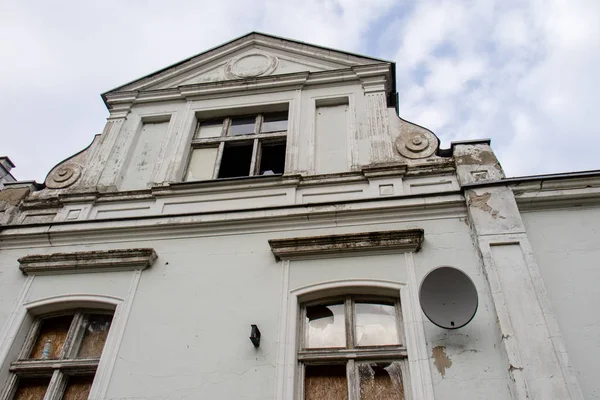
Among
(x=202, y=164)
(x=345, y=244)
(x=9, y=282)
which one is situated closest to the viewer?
(x=345, y=244)

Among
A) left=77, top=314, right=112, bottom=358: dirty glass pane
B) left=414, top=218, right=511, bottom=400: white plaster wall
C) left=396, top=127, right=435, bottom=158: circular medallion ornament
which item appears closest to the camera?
left=414, top=218, right=511, bottom=400: white plaster wall

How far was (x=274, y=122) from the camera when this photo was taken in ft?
27.1

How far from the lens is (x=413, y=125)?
7262mm

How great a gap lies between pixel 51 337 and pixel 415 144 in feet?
17.7

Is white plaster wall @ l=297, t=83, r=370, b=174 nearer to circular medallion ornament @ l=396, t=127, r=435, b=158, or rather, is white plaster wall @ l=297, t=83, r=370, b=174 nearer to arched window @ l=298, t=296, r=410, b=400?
circular medallion ornament @ l=396, t=127, r=435, b=158

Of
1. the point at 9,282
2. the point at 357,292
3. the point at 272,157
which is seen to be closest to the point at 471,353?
the point at 357,292

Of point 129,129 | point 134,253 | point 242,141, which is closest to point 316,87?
point 242,141

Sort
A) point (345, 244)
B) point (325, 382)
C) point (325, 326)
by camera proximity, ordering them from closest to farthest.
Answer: point (325, 382) → point (325, 326) → point (345, 244)

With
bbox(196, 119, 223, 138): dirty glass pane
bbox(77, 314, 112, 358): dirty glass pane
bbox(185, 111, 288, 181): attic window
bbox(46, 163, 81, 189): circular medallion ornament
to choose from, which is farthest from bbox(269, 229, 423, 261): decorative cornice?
bbox(46, 163, 81, 189): circular medallion ornament

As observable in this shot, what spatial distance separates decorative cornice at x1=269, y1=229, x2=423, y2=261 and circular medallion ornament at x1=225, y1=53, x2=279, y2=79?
414 centimetres

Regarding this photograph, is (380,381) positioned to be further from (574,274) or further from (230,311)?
(574,274)

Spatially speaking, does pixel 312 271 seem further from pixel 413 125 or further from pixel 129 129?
pixel 129 129

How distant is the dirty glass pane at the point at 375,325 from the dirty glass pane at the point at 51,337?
3516 millimetres

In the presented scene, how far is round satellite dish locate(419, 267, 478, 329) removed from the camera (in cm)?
471
